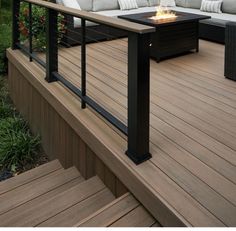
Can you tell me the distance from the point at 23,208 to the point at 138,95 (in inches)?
46.6

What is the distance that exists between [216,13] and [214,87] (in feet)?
8.75

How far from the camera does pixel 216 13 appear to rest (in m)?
5.36

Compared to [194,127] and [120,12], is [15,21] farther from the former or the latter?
[194,127]

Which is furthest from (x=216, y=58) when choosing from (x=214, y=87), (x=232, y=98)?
(x=232, y=98)

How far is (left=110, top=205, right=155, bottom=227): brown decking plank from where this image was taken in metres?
1.68

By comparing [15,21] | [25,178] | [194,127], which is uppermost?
[15,21]

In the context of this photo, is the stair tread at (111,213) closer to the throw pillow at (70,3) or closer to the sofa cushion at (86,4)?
the throw pillow at (70,3)

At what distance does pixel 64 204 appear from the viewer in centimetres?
216

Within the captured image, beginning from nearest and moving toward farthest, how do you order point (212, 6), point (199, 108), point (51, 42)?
point (199, 108) → point (51, 42) → point (212, 6)

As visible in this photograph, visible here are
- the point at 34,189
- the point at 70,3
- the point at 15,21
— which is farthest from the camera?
the point at 70,3

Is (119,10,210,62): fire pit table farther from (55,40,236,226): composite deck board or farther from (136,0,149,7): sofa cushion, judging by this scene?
(136,0,149,7): sofa cushion

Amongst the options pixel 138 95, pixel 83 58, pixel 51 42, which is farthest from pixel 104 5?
pixel 138 95

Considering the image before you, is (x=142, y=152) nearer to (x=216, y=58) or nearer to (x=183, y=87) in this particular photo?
(x=183, y=87)

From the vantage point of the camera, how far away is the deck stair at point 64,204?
175 cm
